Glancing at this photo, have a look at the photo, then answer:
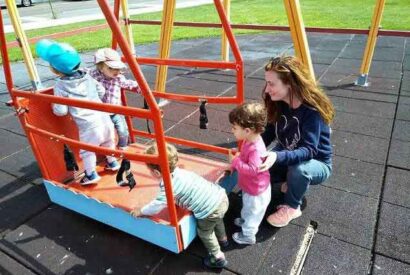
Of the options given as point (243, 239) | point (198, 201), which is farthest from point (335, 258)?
point (198, 201)

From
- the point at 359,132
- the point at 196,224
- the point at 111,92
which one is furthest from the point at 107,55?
the point at 359,132

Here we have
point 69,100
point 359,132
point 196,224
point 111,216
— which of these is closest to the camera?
point 69,100

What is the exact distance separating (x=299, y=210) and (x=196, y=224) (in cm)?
77

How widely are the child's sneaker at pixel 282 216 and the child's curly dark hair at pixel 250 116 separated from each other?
0.67m

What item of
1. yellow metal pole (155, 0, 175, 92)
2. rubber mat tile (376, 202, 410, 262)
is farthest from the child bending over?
yellow metal pole (155, 0, 175, 92)

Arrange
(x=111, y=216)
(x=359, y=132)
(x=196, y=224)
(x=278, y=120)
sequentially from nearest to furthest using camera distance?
(x=196, y=224)
(x=111, y=216)
(x=278, y=120)
(x=359, y=132)

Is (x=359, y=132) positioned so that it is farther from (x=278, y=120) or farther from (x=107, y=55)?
(x=107, y=55)

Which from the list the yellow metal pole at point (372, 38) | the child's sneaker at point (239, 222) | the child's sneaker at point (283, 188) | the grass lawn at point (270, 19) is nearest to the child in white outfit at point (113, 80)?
the child's sneaker at point (239, 222)

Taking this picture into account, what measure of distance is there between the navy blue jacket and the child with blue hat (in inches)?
51.8

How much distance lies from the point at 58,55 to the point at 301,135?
5.44ft

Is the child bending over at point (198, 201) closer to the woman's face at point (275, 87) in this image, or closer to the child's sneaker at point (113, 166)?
the woman's face at point (275, 87)

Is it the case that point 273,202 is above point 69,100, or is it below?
below

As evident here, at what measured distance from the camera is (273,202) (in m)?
2.54

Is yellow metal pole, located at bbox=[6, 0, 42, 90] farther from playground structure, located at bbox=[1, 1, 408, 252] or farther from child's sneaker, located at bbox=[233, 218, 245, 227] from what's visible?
child's sneaker, located at bbox=[233, 218, 245, 227]
